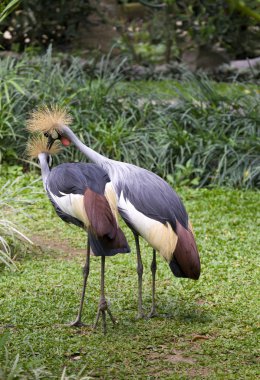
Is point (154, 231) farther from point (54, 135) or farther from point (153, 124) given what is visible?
point (153, 124)

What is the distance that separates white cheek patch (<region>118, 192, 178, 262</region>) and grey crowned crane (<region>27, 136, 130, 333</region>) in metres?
0.12

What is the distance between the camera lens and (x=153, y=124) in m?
10.1

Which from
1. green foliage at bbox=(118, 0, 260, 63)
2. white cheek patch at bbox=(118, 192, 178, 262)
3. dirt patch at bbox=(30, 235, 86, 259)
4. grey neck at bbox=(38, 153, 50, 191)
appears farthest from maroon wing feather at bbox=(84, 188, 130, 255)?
green foliage at bbox=(118, 0, 260, 63)

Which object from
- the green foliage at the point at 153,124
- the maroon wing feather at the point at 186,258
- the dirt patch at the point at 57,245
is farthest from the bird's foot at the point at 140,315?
the green foliage at the point at 153,124

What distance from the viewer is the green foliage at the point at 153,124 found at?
9539mm

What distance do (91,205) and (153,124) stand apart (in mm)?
5082

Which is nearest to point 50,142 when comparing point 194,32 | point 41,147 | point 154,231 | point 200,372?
point 41,147

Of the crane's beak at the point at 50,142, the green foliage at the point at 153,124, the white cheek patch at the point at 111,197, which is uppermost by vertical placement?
the crane's beak at the point at 50,142

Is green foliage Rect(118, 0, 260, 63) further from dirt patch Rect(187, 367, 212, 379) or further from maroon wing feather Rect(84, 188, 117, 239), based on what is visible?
dirt patch Rect(187, 367, 212, 379)

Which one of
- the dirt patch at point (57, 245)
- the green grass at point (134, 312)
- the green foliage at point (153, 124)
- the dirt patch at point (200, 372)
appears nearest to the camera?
Result: the dirt patch at point (200, 372)

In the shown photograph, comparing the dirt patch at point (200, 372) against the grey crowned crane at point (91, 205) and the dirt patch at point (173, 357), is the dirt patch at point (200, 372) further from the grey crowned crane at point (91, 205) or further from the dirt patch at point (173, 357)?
the grey crowned crane at point (91, 205)

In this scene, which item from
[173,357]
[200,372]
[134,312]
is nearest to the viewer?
[200,372]

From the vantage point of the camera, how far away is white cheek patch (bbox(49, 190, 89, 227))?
202 inches

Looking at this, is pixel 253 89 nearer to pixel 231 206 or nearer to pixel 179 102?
pixel 179 102
